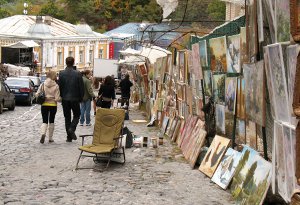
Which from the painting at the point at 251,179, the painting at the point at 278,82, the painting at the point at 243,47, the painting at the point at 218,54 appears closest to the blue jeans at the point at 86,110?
the painting at the point at 218,54

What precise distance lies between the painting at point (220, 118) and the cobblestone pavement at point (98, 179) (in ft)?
2.91

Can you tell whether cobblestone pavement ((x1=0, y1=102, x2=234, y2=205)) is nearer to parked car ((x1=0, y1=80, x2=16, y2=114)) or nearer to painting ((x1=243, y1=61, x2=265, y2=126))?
painting ((x1=243, y1=61, x2=265, y2=126))

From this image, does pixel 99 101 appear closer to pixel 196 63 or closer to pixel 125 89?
pixel 125 89

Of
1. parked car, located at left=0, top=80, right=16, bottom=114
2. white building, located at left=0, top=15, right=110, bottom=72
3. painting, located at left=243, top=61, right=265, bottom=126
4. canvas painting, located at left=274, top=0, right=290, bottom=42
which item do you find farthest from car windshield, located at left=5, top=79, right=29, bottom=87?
canvas painting, located at left=274, top=0, right=290, bottom=42

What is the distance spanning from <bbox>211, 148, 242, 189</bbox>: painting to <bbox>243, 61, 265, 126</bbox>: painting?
1.15m

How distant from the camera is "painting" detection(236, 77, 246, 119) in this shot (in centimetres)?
1019

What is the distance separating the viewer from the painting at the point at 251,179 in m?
8.39

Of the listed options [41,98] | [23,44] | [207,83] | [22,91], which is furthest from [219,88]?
[23,44]

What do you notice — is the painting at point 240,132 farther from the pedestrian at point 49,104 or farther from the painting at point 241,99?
the pedestrian at point 49,104

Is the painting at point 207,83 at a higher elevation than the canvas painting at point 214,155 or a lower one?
higher

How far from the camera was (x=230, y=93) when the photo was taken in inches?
436

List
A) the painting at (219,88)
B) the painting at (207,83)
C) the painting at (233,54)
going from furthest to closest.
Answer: the painting at (207,83) → the painting at (219,88) → the painting at (233,54)

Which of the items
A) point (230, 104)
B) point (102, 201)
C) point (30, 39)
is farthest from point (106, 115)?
point (30, 39)

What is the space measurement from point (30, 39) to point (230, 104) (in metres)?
53.6
